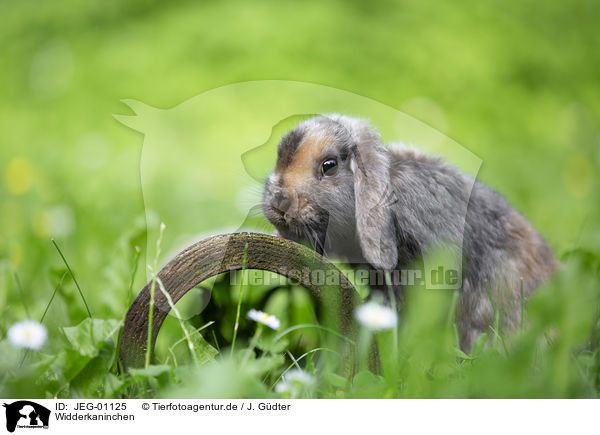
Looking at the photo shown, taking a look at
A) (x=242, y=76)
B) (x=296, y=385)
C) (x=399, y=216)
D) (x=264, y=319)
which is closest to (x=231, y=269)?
(x=264, y=319)

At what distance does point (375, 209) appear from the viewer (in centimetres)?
147

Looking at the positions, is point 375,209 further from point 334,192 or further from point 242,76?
point 242,76

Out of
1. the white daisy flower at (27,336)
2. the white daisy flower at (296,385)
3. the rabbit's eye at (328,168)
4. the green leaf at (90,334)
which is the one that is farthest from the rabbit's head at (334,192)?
the white daisy flower at (27,336)

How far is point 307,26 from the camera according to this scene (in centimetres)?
297

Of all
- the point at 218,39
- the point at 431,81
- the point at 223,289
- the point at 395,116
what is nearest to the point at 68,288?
the point at 223,289

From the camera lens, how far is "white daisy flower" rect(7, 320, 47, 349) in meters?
1.35

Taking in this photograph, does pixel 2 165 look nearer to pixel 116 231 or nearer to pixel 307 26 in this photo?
pixel 116 231

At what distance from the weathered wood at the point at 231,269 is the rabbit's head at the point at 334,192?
0.13 metres

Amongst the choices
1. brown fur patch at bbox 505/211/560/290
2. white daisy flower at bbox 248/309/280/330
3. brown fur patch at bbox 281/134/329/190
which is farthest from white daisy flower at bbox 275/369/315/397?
brown fur patch at bbox 505/211/560/290

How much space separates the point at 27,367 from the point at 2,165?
8.12ft

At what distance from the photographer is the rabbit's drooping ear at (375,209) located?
1469 mm

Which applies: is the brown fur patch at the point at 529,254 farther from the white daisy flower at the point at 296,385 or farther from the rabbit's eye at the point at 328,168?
the white daisy flower at the point at 296,385
